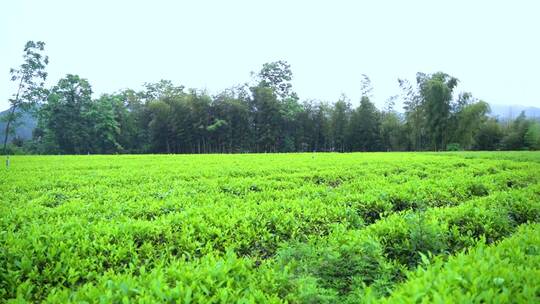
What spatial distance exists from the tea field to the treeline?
4500 cm

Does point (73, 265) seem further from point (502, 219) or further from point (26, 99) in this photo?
point (26, 99)

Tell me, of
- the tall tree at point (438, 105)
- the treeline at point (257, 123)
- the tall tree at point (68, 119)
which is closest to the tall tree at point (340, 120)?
the treeline at point (257, 123)

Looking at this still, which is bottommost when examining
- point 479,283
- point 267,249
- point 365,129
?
point 267,249

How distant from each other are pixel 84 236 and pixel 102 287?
1.67 m

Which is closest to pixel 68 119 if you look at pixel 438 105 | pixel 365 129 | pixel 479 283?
pixel 365 129

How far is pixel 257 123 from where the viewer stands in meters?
59.6

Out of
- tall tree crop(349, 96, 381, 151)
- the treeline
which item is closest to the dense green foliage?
the treeline

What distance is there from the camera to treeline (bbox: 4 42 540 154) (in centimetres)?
4762

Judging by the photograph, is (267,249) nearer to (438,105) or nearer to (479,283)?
(479,283)

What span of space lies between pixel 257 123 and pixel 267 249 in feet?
181

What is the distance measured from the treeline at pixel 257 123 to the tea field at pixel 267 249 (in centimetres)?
4500

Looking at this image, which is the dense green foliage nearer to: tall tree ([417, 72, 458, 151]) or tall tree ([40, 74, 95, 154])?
tall tree ([417, 72, 458, 151])

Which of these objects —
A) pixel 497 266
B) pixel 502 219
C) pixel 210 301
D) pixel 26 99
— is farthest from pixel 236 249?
pixel 26 99

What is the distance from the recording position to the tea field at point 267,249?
9.22 ft
